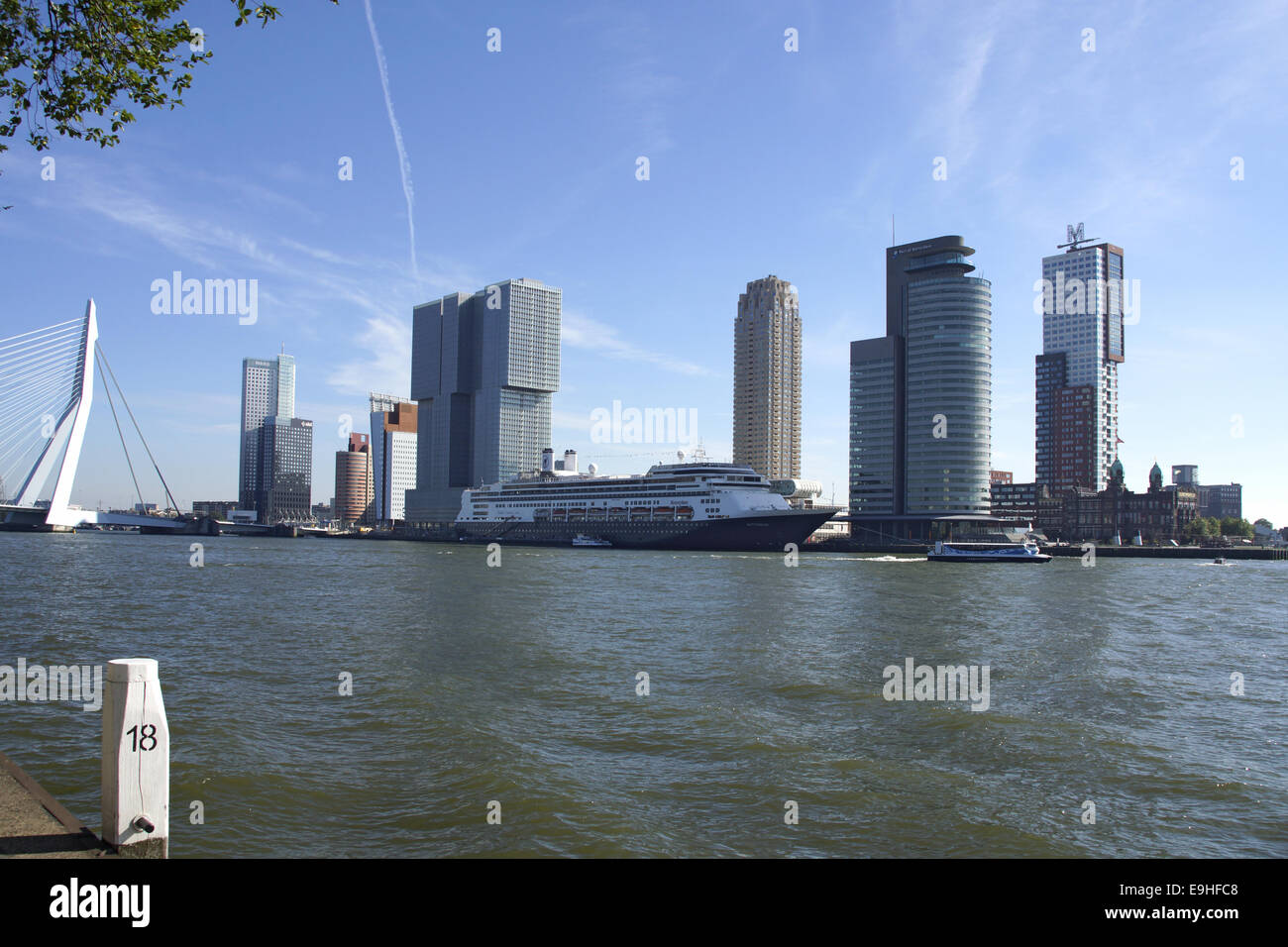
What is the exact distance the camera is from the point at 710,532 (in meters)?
105

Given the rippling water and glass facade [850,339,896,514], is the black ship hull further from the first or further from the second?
the rippling water

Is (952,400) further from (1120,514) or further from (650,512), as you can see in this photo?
(650,512)

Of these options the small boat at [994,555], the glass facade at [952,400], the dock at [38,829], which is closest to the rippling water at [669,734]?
the dock at [38,829]

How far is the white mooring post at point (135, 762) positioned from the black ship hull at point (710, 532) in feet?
321

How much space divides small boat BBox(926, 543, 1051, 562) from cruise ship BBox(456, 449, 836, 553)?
14566 mm

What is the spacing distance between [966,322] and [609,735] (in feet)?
466

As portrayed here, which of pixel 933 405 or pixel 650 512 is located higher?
pixel 933 405

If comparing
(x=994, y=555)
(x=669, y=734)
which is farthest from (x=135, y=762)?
(x=994, y=555)

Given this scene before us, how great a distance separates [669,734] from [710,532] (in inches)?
3626

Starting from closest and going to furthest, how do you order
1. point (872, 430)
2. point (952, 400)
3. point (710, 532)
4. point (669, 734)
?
point (669, 734) < point (710, 532) < point (952, 400) < point (872, 430)

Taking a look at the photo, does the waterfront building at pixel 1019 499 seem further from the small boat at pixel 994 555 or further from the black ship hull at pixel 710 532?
the black ship hull at pixel 710 532

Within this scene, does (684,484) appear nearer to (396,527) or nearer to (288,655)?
(288,655)
